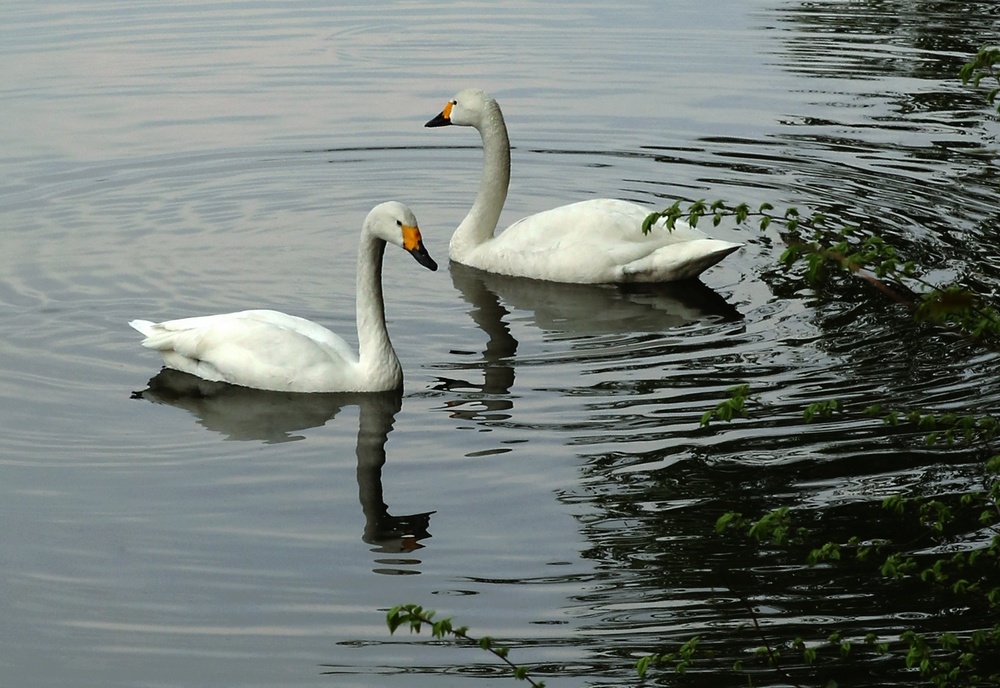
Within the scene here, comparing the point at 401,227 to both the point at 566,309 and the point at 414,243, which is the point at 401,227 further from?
the point at 566,309

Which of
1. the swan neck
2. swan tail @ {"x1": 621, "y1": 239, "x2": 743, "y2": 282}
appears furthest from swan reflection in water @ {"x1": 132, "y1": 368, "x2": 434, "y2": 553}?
the swan neck

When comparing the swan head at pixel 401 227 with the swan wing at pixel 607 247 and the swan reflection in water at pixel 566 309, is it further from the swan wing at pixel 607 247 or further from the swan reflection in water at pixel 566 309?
the swan wing at pixel 607 247

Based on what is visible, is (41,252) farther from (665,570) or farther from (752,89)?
(752,89)

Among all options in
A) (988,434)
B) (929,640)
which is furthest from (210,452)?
(988,434)

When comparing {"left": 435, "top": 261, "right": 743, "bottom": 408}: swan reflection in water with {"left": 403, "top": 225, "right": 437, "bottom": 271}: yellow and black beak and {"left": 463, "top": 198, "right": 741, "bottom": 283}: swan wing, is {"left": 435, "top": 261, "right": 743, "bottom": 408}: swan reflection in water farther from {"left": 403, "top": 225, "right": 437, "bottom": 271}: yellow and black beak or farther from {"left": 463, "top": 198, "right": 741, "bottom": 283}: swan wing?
{"left": 403, "top": 225, "right": 437, "bottom": 271}: yellow and black beak

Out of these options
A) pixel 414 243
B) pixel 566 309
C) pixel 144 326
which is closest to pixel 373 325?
pixel 414 243

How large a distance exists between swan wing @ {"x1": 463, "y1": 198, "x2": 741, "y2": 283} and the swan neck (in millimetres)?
741

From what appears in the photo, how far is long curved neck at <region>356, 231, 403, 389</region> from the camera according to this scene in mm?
9609

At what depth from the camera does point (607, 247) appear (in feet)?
39.5

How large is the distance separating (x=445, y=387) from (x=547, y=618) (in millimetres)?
3269

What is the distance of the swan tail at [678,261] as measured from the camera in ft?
38.6

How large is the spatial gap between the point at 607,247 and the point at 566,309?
0.74 meters

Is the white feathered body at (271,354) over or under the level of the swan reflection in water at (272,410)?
over

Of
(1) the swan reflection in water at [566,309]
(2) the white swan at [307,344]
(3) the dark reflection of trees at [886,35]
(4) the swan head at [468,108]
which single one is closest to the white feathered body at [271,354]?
(2) the white swan at [307,344]
